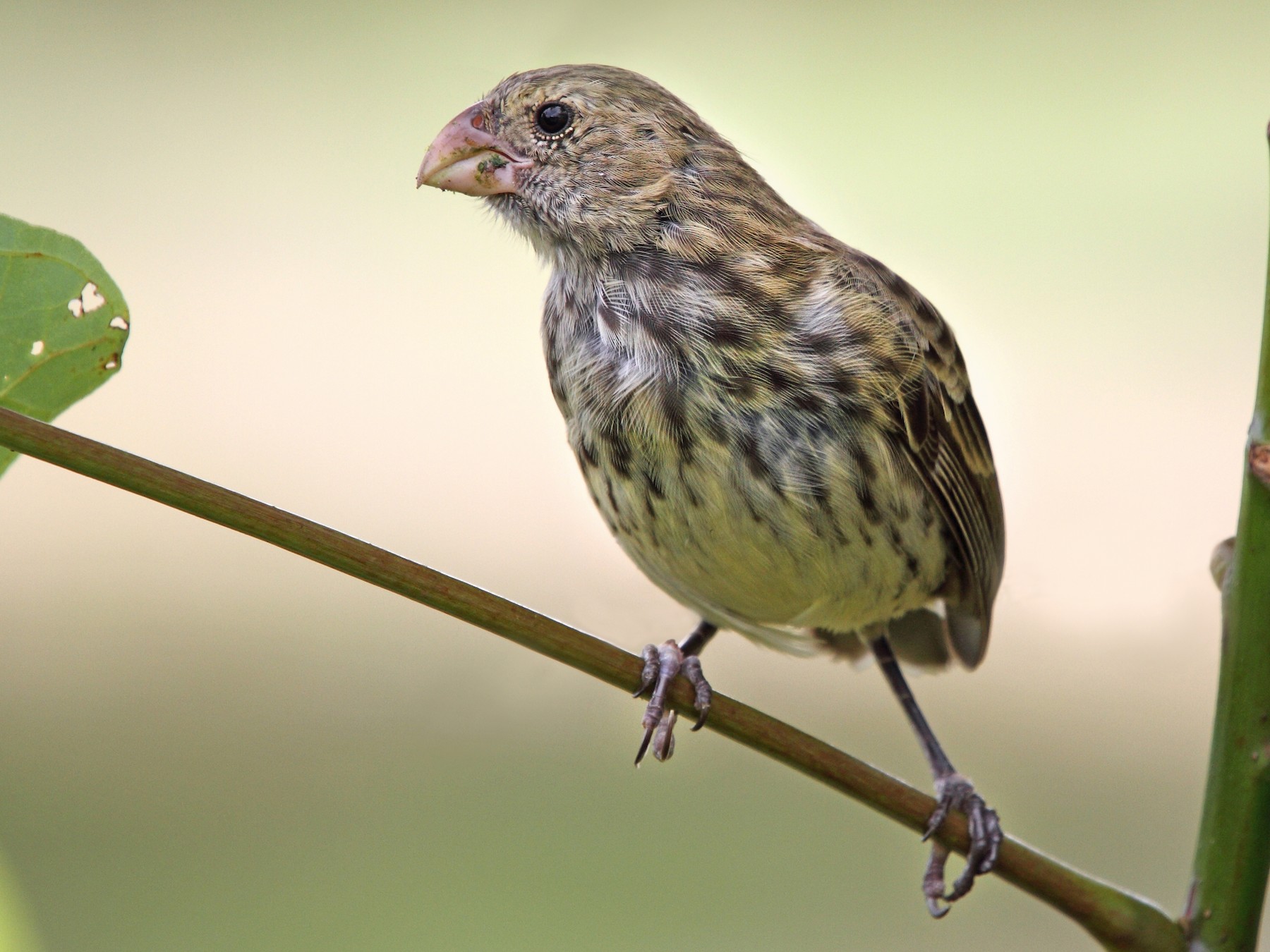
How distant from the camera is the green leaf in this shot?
187cm

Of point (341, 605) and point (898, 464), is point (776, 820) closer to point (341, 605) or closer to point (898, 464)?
point (341, 605)

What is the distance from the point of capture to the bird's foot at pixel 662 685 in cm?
260

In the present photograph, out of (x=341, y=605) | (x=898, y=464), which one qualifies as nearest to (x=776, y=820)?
(x=341, y=605)

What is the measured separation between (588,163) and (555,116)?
13 cm

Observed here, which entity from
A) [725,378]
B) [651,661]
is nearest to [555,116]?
[725,378]

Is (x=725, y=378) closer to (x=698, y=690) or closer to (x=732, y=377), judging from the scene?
(x=732, y=377)

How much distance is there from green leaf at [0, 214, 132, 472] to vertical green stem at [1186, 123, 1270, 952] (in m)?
1.47

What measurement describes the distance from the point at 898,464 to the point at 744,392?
0.40 metres

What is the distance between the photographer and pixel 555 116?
9.48ft

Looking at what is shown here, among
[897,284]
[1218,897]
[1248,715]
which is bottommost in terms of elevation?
[1218,897]

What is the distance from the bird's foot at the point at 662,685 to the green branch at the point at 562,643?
0.39 meters

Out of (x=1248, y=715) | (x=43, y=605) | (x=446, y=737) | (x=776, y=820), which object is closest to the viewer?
(x=1248, y=715)

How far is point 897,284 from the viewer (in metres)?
2.94

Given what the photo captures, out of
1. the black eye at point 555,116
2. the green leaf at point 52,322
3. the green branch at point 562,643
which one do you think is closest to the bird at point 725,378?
the black eye at point 555,116
